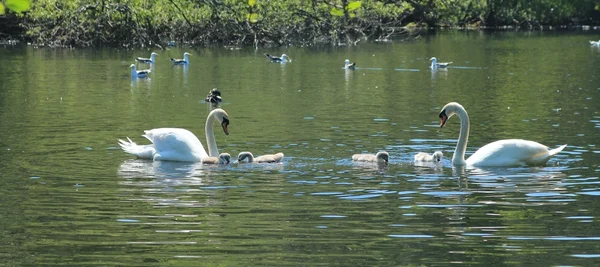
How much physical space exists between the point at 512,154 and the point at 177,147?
530 cm

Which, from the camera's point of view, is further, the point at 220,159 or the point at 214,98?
the point at 214,98

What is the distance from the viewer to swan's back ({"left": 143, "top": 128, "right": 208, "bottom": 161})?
1816cm

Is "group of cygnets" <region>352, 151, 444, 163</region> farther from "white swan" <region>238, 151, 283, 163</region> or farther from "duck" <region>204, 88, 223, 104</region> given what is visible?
"duck" <region>204, 88, 223, 104</region>

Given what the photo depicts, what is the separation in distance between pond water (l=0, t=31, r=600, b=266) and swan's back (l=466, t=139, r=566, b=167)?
0.25 meters

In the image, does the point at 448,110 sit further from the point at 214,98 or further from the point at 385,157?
the point at 214,98

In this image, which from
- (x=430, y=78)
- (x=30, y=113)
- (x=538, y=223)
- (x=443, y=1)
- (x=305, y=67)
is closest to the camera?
(x=538, y=223)

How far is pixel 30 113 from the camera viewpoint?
25812 millimetres

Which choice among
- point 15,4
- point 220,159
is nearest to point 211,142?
point 220,159

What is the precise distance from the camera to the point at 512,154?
17.2 metres

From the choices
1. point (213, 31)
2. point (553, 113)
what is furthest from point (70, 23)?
point (553, 113)

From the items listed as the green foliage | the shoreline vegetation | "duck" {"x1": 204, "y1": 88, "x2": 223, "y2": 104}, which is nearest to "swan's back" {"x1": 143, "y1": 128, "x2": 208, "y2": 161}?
"duck" {"x1": 204, "y1": 88, "x2": 223, "y2": 104}

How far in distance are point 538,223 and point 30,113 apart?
16063 millimetres

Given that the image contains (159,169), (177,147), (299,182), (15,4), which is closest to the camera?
(15,4)

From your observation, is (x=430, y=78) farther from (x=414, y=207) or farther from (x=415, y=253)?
(x=415, y=253)
